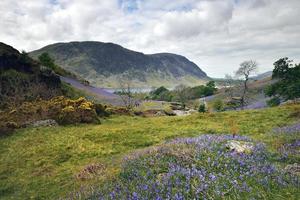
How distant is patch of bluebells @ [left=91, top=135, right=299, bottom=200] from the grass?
1808mm

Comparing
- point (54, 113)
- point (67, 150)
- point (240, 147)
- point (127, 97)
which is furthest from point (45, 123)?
point (127, 97)

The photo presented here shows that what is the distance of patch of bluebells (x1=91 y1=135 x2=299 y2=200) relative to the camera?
594cm

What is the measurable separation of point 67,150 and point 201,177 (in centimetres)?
1170

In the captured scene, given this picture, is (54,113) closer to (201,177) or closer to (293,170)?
(201,177)

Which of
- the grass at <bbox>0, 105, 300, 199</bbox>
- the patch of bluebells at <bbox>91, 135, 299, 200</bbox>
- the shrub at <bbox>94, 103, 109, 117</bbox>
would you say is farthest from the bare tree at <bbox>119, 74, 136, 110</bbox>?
the patch of bluebells at <bbox>91, 135, 299, 200</bbox>

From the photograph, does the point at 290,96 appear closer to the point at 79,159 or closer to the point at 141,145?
the point at 141,145

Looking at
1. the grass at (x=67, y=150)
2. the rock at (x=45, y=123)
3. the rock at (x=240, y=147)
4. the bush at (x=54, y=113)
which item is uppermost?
the rock at (x=240, y=147)

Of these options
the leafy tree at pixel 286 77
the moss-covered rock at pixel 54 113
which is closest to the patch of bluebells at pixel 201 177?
the moss-covered rock at pixel 54 113

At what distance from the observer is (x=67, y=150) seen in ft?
53.7

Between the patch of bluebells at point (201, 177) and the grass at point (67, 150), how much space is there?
5.93 ft

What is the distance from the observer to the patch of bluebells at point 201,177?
234 inches

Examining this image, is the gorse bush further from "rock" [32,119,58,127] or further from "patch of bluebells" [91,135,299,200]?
"patch of bluebells" [91,135,299,200]

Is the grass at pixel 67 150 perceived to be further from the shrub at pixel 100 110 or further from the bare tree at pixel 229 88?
the bare tree at pixel 229 88

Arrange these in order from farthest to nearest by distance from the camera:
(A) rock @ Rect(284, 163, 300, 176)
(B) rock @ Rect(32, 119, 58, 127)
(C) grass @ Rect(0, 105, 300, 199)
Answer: (B) rock @ Rect(32, 119, 58, 127) < (C) grass @ Rect(0, 105, 300, 199) < (A) rock @ Rect(284, 163, 300, 176)
